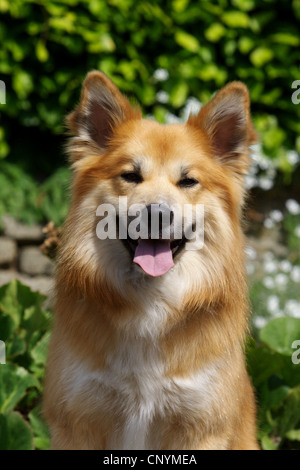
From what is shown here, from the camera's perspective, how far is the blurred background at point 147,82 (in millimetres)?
5109

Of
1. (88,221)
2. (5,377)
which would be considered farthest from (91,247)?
(5,377)

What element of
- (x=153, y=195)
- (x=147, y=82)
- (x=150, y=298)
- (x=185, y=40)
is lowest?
(x=150, y=298)

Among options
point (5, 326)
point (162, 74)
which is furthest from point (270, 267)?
point (5, 326)

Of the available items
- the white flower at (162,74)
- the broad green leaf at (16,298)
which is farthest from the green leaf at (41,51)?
the broad green leaf at (16,298)

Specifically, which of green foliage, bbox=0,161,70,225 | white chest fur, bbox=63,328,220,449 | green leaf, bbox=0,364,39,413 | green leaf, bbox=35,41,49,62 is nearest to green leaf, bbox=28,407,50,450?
green leaf, bbox=0,364,39,413

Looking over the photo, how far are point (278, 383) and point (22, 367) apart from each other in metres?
1.37

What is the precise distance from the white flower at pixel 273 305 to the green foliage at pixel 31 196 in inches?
75.8

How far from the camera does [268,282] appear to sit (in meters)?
5.38

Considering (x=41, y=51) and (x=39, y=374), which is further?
(x=41, y=51)

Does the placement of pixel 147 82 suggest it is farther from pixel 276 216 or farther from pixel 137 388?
pixel 137 388

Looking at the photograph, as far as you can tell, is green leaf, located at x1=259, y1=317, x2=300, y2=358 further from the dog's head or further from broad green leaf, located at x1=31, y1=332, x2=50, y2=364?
broad green leaf, located at x1=31, y1=332, x2=50, y2=364

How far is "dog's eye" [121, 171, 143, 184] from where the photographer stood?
2.65 m

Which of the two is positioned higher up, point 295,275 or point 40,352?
point 295,275
